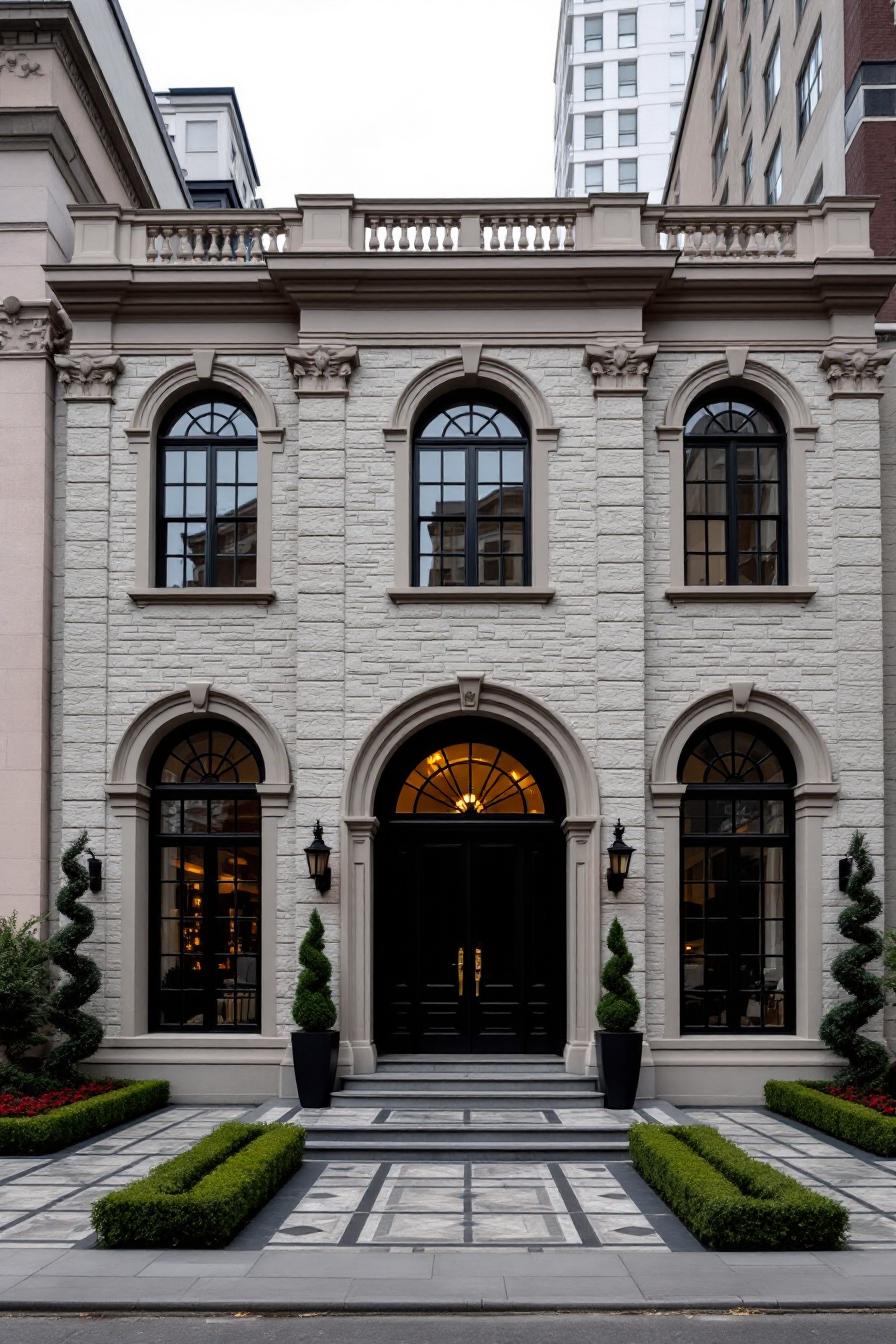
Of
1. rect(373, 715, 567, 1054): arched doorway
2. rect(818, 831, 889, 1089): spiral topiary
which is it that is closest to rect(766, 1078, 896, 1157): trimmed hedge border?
rect(818, 831, 889, 1089): spiral topiary

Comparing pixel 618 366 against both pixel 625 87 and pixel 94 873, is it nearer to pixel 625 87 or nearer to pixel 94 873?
pixel 94 873

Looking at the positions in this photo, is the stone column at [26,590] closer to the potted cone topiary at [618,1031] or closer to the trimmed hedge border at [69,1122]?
the trimmed hedge border at [69,1122]

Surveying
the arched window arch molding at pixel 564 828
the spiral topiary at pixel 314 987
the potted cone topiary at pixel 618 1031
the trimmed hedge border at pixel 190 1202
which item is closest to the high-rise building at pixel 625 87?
the arched window arch molding at pixel 564 828

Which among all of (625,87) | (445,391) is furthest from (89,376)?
(625,87)

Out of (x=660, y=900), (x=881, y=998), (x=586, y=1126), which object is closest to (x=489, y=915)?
(x=660, y=900)

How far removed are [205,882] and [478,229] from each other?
32.1ft

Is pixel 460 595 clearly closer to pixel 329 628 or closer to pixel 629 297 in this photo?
pixel 329 628

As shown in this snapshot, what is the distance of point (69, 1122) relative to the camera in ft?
50.4

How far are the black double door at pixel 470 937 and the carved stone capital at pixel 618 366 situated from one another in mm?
6041

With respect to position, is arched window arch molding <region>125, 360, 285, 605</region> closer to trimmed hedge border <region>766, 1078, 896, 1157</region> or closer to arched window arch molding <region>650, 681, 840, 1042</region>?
arched window arch molding <region>650, 681, 840, 1042</region>

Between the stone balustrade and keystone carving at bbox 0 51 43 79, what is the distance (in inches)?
91.2

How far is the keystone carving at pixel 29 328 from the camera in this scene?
770 inches

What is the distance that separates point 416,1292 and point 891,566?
42.6ft

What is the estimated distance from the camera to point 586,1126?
1580 centimetres
